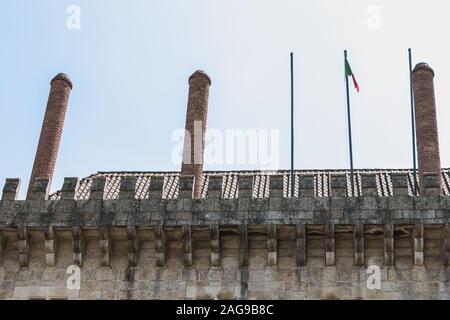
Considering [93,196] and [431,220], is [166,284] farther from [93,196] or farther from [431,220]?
[431,220]

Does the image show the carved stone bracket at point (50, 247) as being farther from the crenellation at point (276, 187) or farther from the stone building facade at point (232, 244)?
the crenellation at point (276, 187)

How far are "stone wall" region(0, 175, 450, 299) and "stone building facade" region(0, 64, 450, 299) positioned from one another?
21 mm

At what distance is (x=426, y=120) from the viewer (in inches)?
878

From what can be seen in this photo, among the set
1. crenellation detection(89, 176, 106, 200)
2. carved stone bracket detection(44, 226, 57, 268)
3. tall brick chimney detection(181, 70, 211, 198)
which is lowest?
carved stone bracket detection(44, 226, 57, 268)

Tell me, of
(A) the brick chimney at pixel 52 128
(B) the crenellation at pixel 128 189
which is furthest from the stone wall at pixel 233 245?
(A) the brick chimney at pixel 52 128

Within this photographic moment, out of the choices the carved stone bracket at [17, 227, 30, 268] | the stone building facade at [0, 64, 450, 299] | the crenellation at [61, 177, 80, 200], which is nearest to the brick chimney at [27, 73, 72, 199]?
the crenellation at [61, 177, 80, 200]

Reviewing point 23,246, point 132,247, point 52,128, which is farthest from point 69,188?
point 52,128

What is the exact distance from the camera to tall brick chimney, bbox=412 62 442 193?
21.6 meters

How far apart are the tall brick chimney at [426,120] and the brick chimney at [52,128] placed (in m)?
9.47

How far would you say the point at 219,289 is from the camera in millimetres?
18141

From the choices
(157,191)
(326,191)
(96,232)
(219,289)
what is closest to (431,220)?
(219,289)

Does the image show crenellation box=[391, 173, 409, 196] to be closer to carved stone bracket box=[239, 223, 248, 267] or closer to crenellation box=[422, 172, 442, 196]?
crenellation box=[422, 172, 442, 196]
